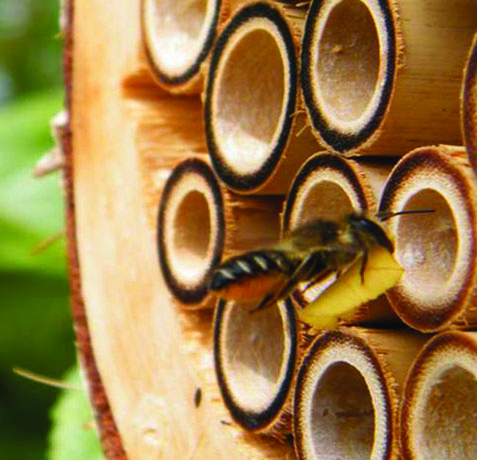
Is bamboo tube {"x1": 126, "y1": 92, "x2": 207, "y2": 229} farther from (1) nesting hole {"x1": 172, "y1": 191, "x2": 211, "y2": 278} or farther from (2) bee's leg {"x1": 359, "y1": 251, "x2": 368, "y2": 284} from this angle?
(2) bee's leg {"x1": 359, "y1": 251, "x2": 368, "y2": 284}

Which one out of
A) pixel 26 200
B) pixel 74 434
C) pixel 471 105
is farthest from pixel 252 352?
pixel 26 200

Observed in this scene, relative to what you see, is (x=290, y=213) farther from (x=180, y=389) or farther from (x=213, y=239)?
(x=180, y=389)

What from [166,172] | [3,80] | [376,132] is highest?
[376,132]

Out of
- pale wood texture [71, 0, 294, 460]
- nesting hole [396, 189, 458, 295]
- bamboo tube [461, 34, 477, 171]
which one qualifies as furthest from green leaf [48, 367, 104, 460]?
bamboo tube [461, 34, 477, 171]

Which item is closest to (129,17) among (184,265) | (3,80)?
(184,265)

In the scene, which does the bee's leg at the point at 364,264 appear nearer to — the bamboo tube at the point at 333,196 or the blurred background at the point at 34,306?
the bamboo tube at the point at 333,196

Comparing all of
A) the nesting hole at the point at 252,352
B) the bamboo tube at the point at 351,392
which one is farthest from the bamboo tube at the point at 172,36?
the bamboo tube at the point at 351,392
